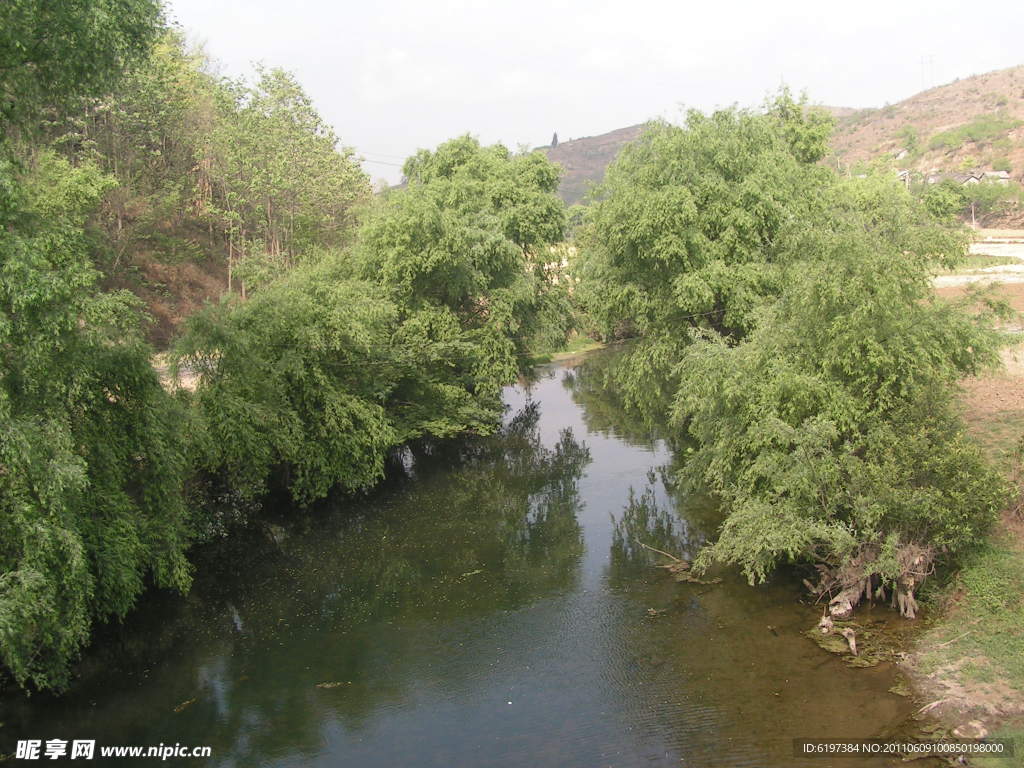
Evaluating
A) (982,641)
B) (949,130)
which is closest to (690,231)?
(982,641)

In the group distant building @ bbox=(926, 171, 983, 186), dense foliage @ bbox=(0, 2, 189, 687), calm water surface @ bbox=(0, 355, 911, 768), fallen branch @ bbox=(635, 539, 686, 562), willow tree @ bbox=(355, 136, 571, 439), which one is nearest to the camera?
dense foliage @ bbox=(0, 2, 189, 687)

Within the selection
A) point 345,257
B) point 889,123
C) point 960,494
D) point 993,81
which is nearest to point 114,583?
point 960,494

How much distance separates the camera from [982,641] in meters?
14.4

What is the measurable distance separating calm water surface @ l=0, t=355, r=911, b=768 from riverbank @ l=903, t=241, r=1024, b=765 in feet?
2.73

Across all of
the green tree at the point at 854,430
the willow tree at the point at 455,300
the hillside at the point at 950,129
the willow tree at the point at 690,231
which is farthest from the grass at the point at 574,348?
the hillside at the point at 950,129

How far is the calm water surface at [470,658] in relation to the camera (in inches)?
519

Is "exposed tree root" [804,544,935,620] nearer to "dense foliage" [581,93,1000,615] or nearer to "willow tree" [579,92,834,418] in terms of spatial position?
"dense foliage" [581,93,1000,615]

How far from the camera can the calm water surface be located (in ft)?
43.2

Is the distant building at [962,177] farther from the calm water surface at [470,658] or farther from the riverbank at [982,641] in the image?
the calm water surface at [470,658]

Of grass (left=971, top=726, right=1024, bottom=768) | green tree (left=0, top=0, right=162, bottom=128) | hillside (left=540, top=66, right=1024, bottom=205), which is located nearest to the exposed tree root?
grass (left=971, top=726, right=1024, bottom=768)

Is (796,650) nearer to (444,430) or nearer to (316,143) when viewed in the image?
(444,430)

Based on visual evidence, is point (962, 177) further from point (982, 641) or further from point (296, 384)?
point (982, 641)

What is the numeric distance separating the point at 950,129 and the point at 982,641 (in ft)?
380

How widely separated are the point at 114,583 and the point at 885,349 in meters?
15.2
